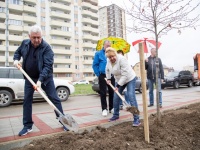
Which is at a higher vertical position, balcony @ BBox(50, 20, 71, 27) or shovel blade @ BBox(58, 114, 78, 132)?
balcony @ BBox(50, 20, 71, 27)

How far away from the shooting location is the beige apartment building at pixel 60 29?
42.5 m

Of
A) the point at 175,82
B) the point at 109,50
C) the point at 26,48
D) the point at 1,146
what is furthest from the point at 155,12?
the point at 175,82

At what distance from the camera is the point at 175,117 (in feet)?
13.1

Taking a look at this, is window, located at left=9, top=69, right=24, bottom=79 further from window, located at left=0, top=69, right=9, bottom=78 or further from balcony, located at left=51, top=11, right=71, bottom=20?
balcony, located at left=51, top=11, right=71, bottom=20

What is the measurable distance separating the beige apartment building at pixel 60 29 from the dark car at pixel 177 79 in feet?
116

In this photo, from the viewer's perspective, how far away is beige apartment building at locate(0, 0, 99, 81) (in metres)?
42.5

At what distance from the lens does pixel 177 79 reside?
17594mm

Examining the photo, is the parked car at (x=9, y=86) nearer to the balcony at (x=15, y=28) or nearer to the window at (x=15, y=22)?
the balcony at (x=15, y=28)

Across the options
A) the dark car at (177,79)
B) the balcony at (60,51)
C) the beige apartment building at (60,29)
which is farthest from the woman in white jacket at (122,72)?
the balcony at (60,51)

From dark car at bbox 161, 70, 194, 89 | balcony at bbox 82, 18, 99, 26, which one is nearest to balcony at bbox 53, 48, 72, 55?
balcony at bbox 82, 18, 99, 26

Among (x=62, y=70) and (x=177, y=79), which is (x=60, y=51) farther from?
(x=177, y=79)

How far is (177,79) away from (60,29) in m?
40.6

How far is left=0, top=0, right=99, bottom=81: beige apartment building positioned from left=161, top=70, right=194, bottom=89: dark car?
116 feet

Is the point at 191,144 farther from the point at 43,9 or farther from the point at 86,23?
the point at 86,23
